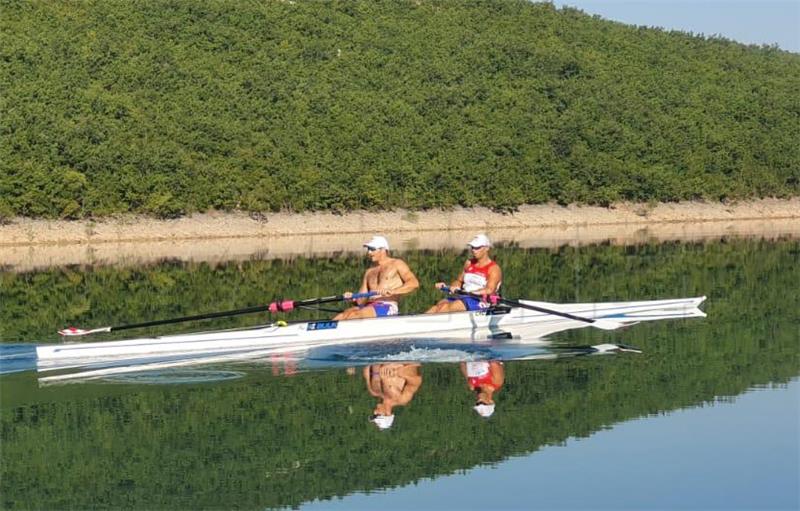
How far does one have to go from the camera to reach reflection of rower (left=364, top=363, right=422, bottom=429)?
62.2 feet

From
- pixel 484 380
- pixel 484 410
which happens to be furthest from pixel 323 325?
pixel 484 410

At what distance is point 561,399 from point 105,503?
6862mm

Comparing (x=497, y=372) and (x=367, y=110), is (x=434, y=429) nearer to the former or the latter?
(x=497, y=372)

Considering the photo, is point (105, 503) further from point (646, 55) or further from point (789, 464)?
point (646, 55)

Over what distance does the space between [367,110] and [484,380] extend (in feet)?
268

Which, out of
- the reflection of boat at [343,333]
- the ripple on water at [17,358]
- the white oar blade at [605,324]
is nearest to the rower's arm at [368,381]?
the reflection of boat at [343,333]

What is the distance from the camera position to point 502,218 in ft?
300

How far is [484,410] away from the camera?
19.2 metres

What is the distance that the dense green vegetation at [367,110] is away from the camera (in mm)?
81625

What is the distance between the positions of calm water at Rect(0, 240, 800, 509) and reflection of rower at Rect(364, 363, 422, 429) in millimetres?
146

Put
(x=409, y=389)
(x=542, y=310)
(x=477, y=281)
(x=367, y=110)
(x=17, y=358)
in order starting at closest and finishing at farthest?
(x=409, y=389) < (x=17, y=358) < (x=542, y=310) < (x=477, y=281) < (x=367, y=110)

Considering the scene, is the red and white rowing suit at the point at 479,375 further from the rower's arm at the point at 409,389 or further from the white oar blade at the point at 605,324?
the white oar blade at the point at 605,324

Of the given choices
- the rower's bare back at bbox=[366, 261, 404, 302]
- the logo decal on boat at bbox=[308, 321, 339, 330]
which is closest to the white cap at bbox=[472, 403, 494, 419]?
the logo decal on boat at bbox=[308, 321, 339, 330]

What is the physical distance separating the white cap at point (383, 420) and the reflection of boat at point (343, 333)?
684 centimetres
